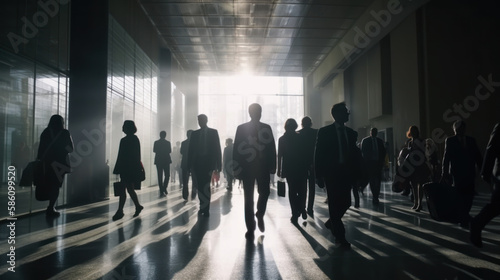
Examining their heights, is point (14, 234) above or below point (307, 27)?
below

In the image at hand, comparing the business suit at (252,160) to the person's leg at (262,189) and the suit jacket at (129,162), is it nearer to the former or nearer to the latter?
the person's leg at (262,189)

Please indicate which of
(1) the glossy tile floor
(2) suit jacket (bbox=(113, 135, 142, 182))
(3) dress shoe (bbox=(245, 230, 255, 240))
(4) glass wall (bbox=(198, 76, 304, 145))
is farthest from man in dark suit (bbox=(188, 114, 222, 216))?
(4) glass wall (bbox=(198, 76, 304, 145))

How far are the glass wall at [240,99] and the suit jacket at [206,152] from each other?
19.1m

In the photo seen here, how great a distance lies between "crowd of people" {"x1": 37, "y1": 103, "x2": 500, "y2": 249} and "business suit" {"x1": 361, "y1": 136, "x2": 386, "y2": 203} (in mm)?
20

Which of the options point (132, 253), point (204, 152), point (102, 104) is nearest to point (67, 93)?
point (102, 104)

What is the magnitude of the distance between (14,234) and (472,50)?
1215 cm

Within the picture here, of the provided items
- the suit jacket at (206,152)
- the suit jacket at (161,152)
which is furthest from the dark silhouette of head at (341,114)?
the suit jacket at (161,152)

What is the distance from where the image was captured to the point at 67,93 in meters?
8.88

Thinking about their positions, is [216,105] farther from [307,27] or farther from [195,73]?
[307,27]

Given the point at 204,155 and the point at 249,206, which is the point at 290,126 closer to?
the point at 204,155

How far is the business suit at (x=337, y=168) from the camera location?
4.24m

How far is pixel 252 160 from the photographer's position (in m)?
4.91

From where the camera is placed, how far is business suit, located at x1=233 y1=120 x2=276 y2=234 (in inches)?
190

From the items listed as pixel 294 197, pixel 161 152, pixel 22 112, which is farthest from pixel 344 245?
pixel 161 152
